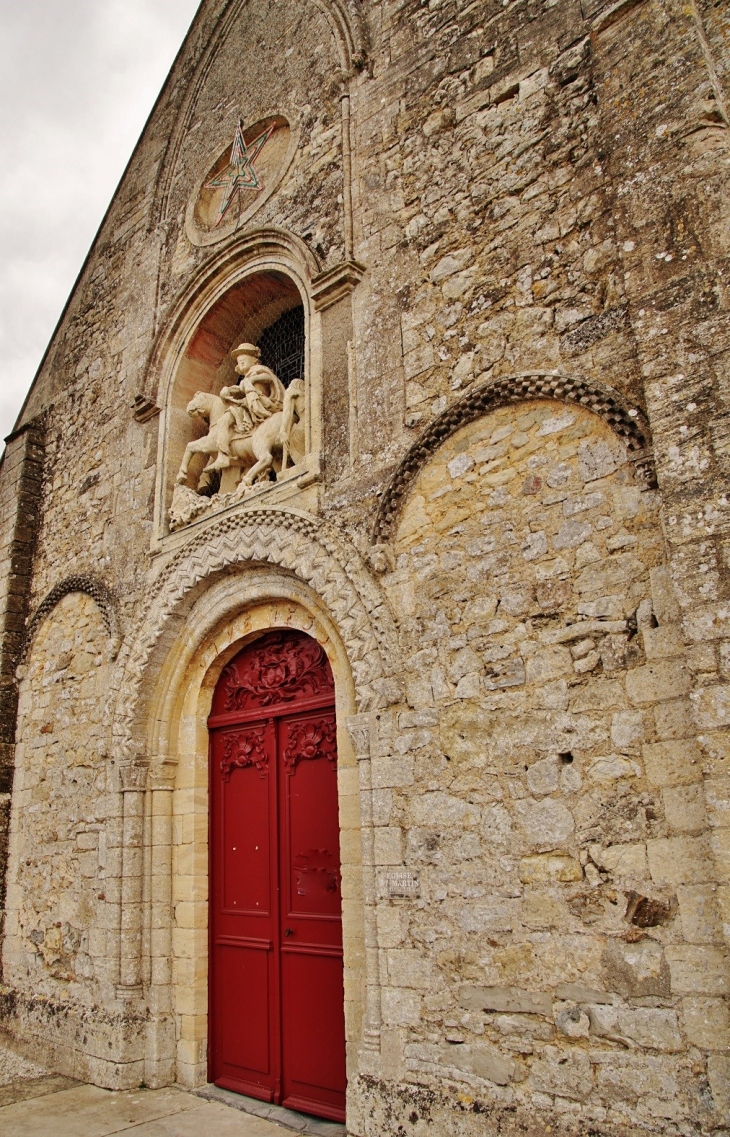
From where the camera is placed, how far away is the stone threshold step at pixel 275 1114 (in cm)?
410

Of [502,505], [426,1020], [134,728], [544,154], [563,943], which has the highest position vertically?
[544,154]

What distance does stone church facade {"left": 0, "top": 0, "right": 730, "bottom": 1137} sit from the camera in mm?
3074

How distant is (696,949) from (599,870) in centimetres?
44

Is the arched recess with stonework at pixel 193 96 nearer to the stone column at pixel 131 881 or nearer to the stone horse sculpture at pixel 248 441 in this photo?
the stone horse sculpture at pixel 248 441

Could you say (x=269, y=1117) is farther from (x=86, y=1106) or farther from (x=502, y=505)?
(x=502, y=505)

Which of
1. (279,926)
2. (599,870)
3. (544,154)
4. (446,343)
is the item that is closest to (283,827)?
(279,926)

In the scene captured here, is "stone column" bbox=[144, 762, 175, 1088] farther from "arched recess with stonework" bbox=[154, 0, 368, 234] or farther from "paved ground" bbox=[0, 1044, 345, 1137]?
"arched recess with stonework" bbox=[154, 0, 368, 234]

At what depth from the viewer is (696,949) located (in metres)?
2.84

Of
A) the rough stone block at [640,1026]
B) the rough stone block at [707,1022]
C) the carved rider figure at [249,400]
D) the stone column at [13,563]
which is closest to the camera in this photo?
the rough stone block at [707,1022]

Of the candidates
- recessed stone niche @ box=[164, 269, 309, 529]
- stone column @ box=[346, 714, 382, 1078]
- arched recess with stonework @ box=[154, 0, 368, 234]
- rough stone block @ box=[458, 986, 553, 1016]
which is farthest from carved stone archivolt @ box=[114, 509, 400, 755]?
arched recess with stonework @ box=[154, 0, 368, 234]

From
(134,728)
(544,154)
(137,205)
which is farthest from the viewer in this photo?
(137,205)

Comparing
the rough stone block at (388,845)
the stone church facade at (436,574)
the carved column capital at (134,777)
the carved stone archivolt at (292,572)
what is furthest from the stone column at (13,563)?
the rough stone block at (388,845)

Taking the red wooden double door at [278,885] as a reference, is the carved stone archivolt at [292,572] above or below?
above

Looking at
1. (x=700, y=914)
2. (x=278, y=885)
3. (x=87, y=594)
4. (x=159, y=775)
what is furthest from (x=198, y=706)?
(x=700, y=914)
